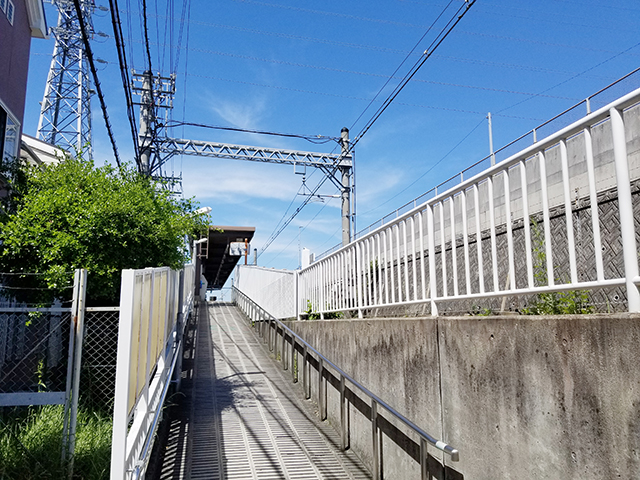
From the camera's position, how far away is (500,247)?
6.15 metres

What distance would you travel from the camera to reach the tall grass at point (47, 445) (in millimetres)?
4176

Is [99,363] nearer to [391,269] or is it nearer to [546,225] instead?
[391,269]

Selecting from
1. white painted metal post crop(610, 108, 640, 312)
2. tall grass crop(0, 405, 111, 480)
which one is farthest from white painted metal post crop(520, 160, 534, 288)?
tall grass crop(0, 405, 111, 480)

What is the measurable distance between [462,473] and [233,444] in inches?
132

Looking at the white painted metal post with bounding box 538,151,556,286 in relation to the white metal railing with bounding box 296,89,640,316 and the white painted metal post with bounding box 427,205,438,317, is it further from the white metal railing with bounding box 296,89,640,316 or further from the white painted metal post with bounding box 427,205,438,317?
the white painted metal post with bounding box 427,205,438,317

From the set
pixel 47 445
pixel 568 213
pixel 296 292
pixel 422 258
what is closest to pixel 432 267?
pixel 422 258

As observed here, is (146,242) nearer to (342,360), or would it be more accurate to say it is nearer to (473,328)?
(342,360)

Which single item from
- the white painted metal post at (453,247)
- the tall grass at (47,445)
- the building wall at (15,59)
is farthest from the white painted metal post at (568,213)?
the building wall at (15,59)

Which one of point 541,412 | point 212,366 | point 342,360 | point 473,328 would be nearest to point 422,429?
point 473,328

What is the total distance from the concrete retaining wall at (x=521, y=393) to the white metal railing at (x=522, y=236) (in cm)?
23

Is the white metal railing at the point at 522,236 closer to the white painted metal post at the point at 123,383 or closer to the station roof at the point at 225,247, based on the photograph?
the white painted metal post at the point at 123,383

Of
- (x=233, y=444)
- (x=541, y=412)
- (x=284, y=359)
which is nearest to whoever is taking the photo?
(x=541, y=412)

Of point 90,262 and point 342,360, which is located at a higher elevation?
point 90,262

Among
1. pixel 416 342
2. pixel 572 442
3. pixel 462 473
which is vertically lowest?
pixel 462 473
